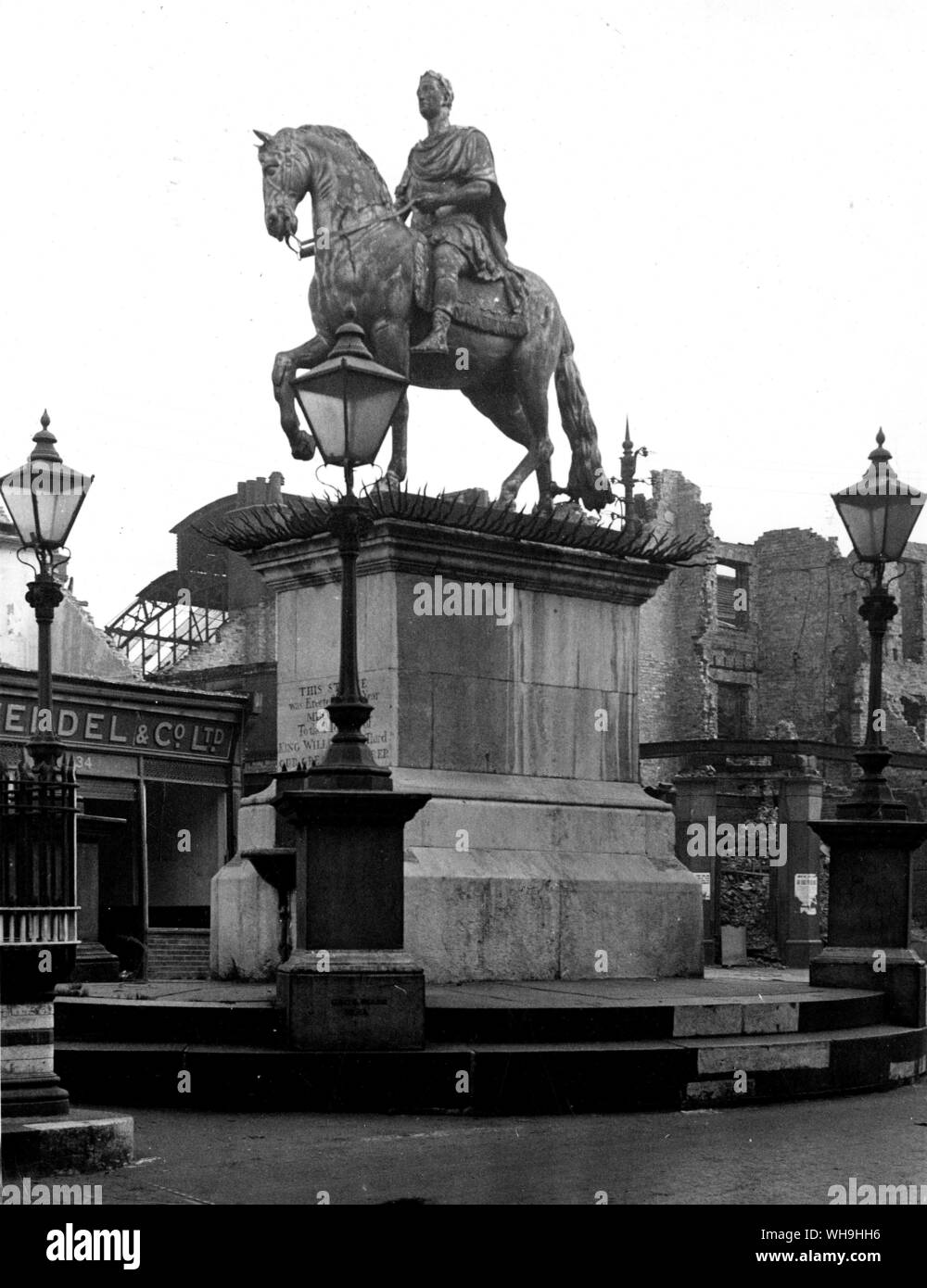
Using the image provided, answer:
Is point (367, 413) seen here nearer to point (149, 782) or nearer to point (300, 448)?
point (300, 448)

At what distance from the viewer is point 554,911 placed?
14609 millimetres

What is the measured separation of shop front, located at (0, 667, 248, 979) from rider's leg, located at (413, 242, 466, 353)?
649 inches

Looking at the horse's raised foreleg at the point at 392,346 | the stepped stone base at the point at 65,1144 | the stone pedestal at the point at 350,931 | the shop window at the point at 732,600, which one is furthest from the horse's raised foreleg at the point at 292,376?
the shop window at the point at 732,600

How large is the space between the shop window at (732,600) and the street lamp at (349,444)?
57265 mm

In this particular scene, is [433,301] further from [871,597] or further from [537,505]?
[871,597]

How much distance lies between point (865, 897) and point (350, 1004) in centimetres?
526

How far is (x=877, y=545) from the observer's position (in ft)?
49.4

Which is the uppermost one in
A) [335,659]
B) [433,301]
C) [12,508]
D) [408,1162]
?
[433,301]

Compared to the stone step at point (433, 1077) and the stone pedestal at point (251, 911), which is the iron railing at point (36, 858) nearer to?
the stone step at point (433, 1077)

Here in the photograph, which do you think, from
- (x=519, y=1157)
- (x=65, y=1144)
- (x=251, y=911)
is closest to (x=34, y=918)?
(x=65, y=1144)

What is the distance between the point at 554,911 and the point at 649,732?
50.8 meters

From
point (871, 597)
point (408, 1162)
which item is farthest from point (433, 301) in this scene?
point (408, 1162)

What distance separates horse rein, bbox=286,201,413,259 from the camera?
599 inches

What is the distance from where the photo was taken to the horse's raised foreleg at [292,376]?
50.5 ft
